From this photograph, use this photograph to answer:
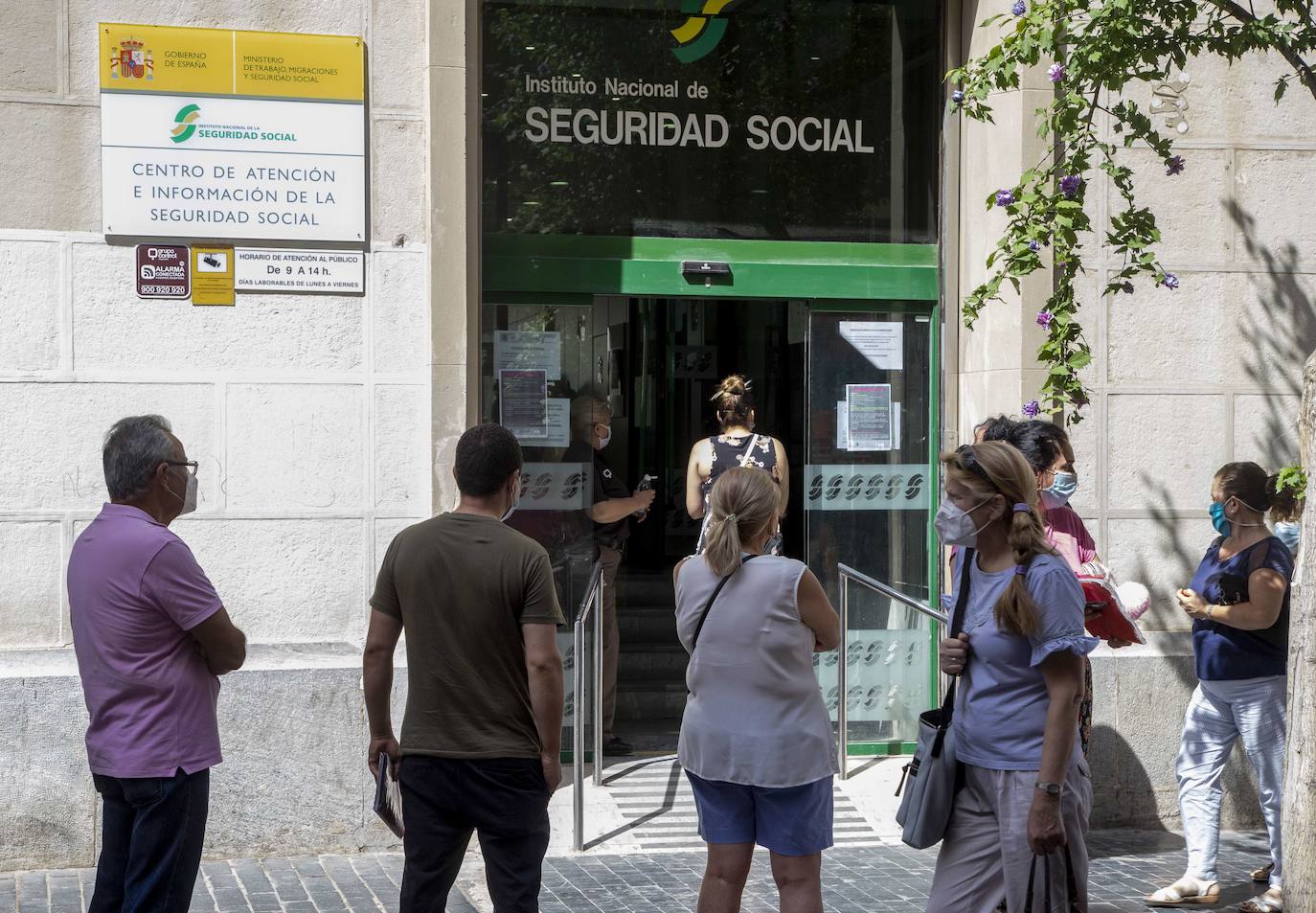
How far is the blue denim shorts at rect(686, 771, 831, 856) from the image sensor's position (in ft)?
14.5

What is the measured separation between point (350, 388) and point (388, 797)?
9.61ft

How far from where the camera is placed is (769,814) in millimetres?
4438

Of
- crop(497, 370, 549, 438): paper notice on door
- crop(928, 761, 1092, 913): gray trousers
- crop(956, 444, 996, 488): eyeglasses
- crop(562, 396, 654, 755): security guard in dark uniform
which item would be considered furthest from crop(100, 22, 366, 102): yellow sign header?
crop(928, 761, 1092, 913): gray trousers

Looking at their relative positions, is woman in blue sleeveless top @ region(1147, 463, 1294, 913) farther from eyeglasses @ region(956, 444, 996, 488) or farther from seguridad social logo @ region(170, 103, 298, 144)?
seguridad social logo @ region(170, 103, 298, 144)

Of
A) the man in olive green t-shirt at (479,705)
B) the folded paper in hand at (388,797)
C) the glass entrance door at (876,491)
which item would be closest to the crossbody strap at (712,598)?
the man in olive green t-shirt at (479,705)

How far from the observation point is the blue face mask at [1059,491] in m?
5.96

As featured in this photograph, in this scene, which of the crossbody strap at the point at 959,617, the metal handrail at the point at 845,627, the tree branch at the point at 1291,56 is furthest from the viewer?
the metal handrail at the point at 845,627

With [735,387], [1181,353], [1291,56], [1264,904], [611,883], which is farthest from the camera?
[735,387]

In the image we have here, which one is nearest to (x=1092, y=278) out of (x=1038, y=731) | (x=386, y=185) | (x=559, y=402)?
(x=559, y=402)

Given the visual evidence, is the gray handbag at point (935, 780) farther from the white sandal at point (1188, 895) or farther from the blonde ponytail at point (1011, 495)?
the white sandal at point (1188, 895)

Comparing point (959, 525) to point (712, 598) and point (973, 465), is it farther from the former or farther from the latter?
point (712, 598)

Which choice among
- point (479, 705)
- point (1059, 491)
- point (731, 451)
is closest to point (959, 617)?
point (479, 705)

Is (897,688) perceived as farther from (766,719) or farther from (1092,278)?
(766,719)

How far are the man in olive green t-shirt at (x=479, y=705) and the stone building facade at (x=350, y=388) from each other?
8.58ft
